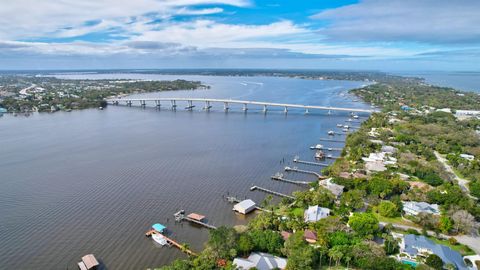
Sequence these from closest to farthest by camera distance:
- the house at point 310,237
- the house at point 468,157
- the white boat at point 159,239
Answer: the house at point 310,237
the white boat at point 159,239
the house at point 468,157

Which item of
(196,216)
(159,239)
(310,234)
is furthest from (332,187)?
(159,239)

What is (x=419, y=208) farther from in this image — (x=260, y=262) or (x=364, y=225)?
(x=260, y=262)

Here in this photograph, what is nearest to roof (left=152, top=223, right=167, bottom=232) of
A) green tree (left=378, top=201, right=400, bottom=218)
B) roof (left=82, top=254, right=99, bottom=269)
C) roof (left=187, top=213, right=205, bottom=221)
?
roof (left=187, top=213, right=205, bottom=221)

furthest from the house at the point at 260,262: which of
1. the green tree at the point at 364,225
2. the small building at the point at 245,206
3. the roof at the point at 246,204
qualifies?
the roof at the point at 246,204

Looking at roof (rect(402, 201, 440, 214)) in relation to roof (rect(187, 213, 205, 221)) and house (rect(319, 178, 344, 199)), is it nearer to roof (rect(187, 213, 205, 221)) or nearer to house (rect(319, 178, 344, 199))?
house (rect(319, 178, 344, 199))

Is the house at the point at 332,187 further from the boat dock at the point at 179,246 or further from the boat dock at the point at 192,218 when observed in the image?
the boat dock at the point at 179,246

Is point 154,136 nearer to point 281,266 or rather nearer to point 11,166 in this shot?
point 11,166
